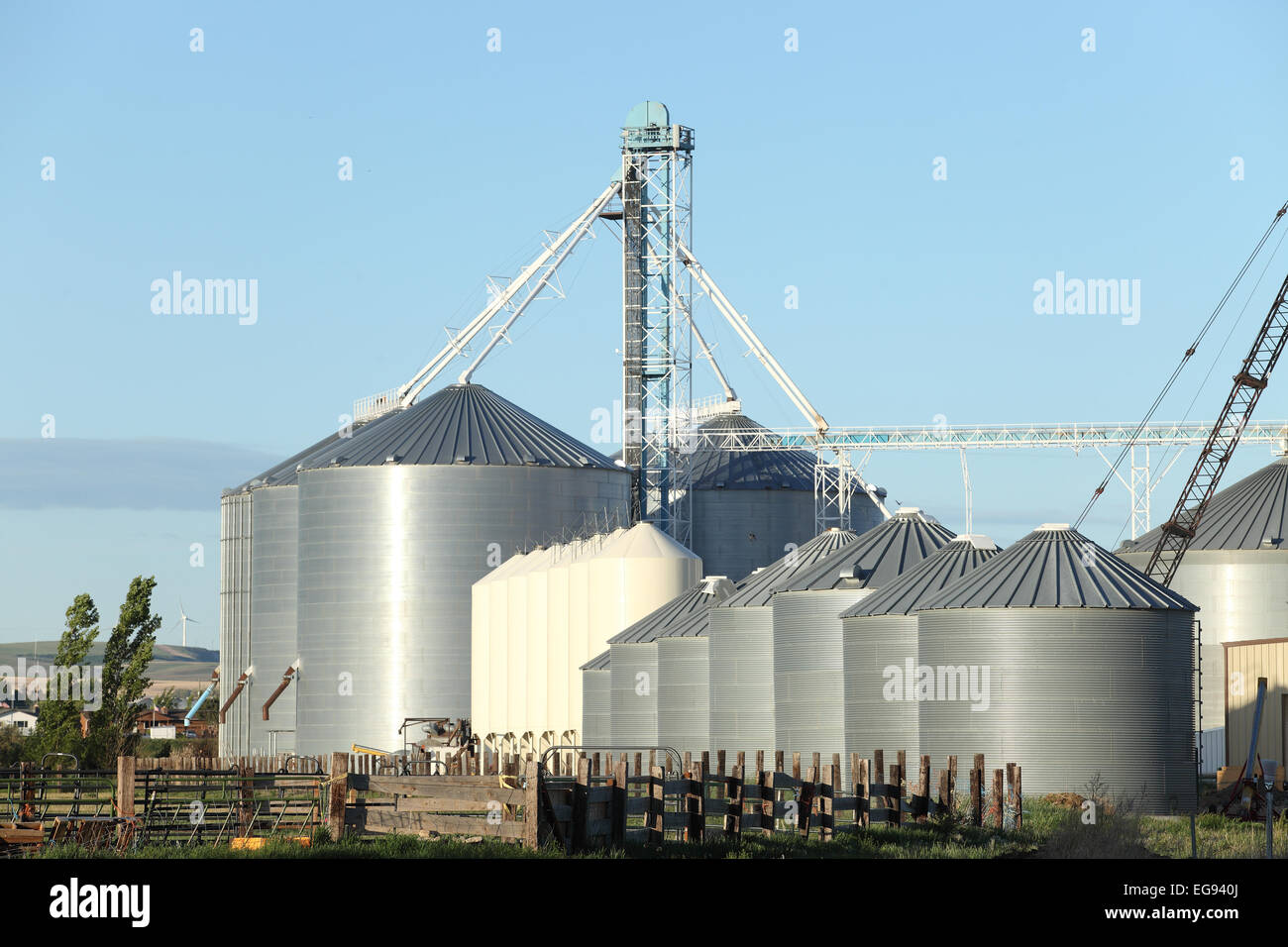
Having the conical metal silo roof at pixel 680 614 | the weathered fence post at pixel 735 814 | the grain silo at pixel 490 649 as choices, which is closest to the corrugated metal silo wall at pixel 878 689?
the conical metal silo roof at pixel 680 614

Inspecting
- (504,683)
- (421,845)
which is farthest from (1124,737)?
(504,683)

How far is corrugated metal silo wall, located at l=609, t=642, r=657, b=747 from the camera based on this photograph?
71125 millimetres

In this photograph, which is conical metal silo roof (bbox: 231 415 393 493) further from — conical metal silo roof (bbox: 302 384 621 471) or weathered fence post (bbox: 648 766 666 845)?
weathered fence post (bbox: 648 766 666 845)

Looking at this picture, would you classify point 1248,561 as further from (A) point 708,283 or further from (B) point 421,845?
(B) point 421,845

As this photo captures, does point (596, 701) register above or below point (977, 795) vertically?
above

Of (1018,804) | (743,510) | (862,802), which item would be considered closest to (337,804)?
(862,802)

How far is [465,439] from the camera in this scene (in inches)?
3799

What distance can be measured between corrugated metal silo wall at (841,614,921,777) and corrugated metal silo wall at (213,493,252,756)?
57.8 m

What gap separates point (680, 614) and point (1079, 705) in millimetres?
24962

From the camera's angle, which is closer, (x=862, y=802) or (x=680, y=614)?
(x=862, y=802)

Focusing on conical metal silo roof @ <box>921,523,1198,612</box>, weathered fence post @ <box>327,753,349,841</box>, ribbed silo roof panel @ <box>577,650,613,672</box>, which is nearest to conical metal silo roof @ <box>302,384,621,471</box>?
ribbed silo roof panel @ <box>577,650,613,672</box>

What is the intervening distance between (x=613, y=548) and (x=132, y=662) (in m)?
28.3

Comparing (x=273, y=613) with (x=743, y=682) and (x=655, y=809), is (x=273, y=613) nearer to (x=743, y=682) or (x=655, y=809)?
(x=743, y=682)

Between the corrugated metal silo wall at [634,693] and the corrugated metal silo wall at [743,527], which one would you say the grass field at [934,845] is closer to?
the corrugated metal silo wall at [634,693]
